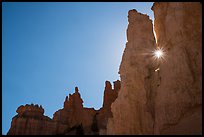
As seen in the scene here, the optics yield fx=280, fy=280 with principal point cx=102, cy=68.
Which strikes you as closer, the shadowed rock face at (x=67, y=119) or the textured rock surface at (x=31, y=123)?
the textured rock surface at (x=31, y=123)

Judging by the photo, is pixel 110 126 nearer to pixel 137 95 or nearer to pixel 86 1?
pixel 137 95

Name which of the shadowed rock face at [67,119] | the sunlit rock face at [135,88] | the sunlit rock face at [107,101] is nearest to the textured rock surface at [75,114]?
the shadowed rock face at [67,119]

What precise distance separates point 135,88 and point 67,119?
42.5 meters

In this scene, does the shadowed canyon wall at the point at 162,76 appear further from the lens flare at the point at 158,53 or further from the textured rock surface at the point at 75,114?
the textured rock surface at the point at 75,114

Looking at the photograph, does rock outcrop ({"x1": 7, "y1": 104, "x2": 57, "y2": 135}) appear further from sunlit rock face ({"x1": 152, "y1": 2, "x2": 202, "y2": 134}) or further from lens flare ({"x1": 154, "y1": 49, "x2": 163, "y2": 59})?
sunlit rock face ({"x1": 152, "y1": 2, "x2": 202, "y2": 134})

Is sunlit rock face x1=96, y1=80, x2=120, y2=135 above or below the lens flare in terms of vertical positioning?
above

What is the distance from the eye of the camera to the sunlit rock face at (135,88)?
23.8 metres

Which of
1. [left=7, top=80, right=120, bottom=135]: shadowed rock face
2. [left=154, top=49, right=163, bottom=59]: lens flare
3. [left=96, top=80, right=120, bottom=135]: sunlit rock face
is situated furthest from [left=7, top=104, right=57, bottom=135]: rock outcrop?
[left=154, top=49, right=163, bottom=59]: lens flare

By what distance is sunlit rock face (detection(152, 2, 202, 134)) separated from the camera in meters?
19.2

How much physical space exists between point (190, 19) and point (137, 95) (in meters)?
7.84

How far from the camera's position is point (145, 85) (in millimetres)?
25281

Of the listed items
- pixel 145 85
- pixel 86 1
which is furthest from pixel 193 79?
pixel 86 1

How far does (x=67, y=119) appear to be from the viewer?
64.9 metres

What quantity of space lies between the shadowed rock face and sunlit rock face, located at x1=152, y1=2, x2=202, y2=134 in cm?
3523
